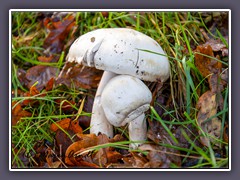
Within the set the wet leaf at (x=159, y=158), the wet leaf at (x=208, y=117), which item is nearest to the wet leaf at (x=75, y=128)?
the wet leaf at (x=159, y=158)

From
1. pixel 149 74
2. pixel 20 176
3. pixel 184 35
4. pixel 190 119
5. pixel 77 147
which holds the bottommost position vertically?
pixel 20 176

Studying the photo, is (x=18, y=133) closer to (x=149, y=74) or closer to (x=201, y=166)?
(x=149, y=74)

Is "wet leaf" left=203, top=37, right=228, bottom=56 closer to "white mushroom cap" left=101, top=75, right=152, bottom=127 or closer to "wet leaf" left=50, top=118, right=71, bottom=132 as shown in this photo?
"white mushroom cap" left=101, top=75, right=152, bottom=127

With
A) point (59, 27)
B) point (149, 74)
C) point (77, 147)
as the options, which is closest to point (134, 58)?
point (149, 74)

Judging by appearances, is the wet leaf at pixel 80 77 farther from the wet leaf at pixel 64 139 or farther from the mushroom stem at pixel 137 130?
the mushroom stem at pixel 137 130

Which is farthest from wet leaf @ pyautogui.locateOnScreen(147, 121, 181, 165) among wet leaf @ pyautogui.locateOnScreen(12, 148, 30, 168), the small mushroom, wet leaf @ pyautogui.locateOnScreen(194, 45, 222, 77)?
wet leaf @ pyautogui.locateOnScreen(12, 148, 30, 168)

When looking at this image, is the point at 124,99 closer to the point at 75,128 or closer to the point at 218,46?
the point at 75,128

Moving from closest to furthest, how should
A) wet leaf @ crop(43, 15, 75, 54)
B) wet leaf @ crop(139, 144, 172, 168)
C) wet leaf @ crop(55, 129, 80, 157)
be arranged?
wet leaf @ crop(139, 144, 172, 168) → wet leaf @ crop(55, 129, 80, 157) → wet leaf @ crop(43, 15, 75, 54)
